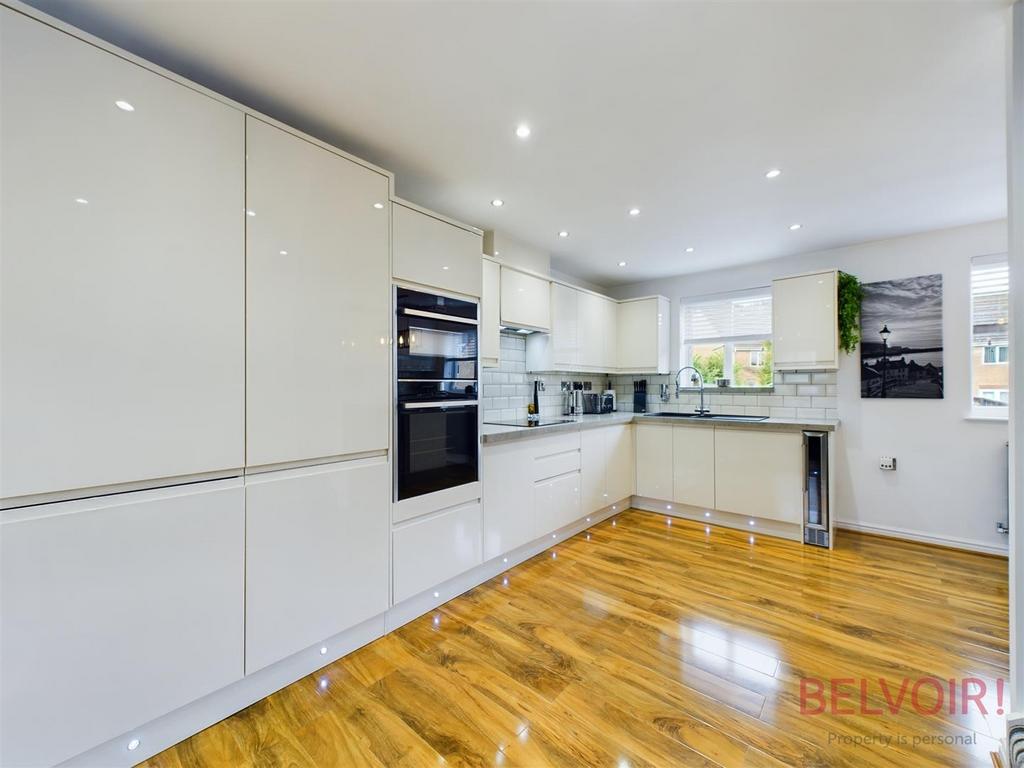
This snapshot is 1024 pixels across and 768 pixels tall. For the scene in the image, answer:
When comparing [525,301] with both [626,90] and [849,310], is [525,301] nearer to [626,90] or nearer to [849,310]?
[626,90]

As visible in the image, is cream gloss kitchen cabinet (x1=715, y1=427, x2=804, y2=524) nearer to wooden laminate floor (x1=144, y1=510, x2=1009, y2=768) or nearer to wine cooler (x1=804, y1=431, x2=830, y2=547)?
wine cooler (x1=804, y1=431, x2=830, y2=547)

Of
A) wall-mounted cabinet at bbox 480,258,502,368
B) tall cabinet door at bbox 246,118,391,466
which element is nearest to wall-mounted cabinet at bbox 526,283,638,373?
wall-mounted cabinet at bbox 480,258,502,368

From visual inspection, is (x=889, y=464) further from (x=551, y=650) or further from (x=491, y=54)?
(x=491, y=54)

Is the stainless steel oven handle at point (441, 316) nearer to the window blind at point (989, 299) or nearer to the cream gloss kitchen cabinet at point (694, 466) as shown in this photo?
the cream gloss kitchen cabinet at point (694, 466)

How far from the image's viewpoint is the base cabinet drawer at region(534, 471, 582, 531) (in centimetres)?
305

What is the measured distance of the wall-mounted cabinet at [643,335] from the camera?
4.40 metres

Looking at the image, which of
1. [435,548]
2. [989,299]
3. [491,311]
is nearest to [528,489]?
[435,548]

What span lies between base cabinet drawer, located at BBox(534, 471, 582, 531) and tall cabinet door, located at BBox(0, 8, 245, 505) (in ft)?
6.56

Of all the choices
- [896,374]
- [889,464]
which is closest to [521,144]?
[896,374]

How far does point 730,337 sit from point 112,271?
4.54m

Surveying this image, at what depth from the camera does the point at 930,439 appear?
328 cm

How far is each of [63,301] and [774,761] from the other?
262cm

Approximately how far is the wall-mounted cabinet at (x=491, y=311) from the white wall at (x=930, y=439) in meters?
2.92

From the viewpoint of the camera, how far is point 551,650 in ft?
6.49
